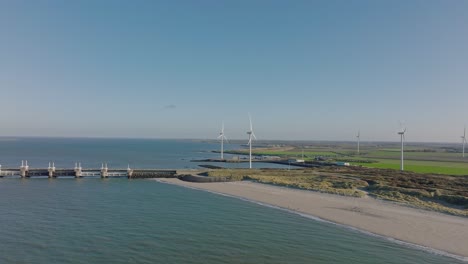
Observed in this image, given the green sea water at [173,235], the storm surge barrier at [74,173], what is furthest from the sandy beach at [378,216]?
the storm surge barrier at [74,173]

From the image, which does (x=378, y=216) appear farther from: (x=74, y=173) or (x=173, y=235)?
(x=74, y=173)

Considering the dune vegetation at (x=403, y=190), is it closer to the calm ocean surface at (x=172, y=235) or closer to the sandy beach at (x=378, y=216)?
the sandy beach at (x=378, y=216)

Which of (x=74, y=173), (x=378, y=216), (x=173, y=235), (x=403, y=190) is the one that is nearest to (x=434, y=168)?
(x=403, y=190)

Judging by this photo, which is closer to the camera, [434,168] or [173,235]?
[173,235]

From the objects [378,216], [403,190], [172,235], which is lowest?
[378,216]

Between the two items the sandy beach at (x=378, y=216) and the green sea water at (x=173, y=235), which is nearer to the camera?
the green sea water at (x=173, y=235)
